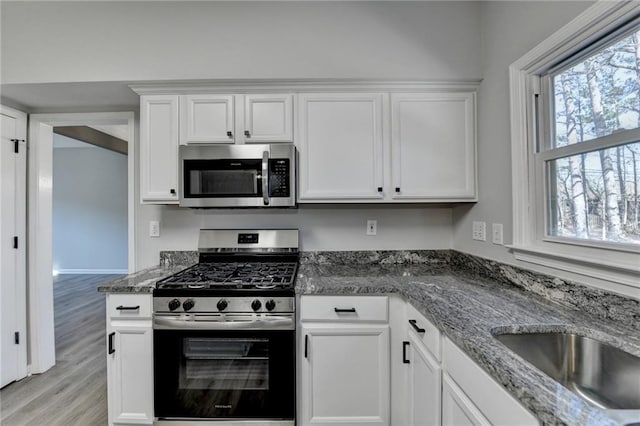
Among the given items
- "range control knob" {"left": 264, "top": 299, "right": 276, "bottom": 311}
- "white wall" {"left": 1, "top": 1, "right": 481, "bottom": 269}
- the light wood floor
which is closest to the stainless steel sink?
"range control knob" {"left": 264, "top": 299, "right": 276, "bottom": 311}

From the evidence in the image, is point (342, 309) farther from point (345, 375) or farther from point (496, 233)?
point (496, 233)

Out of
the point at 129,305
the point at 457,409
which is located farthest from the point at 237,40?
the point at 457,409

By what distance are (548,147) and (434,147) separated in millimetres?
629

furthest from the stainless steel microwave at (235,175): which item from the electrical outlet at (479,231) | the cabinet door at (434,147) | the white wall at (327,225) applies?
the electrical outlet at (479,231)

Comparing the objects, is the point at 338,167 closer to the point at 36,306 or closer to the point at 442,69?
the point at 442,69

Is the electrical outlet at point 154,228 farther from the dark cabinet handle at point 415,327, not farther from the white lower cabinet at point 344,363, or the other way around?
the dark cabinet handle at point 415,327

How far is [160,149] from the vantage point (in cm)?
199

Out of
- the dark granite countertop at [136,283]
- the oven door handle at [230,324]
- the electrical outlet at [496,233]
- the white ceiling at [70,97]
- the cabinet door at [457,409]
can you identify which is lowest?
the cabinet door at [457,409]

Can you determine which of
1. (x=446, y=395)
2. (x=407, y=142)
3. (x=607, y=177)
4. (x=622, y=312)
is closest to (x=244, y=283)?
(x=446, y=395)

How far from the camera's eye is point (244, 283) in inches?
64.9

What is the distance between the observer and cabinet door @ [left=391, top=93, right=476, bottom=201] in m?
1.98

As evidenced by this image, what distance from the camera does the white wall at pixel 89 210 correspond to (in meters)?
6.17

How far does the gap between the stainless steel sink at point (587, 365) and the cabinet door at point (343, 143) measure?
45.7 inches

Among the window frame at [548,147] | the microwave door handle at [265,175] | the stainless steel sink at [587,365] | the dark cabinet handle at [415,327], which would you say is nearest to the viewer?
the stainless steel sink at [587,365]
